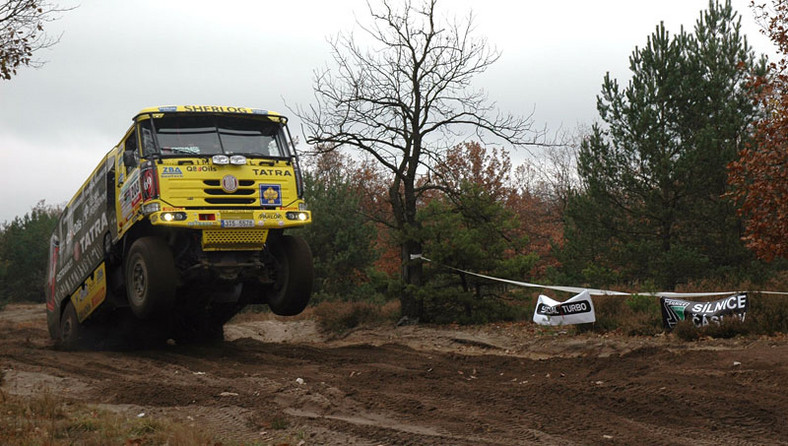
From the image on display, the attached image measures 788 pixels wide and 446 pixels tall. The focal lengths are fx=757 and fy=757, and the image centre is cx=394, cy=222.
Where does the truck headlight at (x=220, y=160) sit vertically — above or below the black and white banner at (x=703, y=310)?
above

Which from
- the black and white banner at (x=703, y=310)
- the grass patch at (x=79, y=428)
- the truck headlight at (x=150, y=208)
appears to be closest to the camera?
the grass patch at (x=79, y=428)

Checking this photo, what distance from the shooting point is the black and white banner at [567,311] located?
14.6 meters

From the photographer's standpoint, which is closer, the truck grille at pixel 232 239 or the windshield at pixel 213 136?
the truck grille at pixel 232 239

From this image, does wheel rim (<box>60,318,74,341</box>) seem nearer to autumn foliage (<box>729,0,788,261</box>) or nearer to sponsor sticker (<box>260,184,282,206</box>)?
sponsor sticker (<box>260,184,282,206</box>)

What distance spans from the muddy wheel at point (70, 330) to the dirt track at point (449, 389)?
795mm

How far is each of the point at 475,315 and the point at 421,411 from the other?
9.50 m

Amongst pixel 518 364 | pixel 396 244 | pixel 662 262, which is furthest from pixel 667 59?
pixel 518 364

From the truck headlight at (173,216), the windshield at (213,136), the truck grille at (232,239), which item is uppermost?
the windshield at (213,136)

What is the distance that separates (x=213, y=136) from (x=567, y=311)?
7.62 metres

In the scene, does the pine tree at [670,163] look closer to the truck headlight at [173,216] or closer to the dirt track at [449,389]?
the dirt track at [449,389]

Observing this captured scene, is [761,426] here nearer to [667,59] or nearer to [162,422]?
[162,422]

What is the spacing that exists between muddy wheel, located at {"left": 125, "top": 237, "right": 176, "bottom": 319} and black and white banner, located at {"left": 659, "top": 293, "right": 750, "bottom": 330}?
852 centimetres

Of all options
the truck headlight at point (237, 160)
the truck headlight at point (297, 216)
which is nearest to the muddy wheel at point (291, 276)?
the truck headlight at point (297, 216)

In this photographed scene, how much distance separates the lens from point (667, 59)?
21.2 metres
